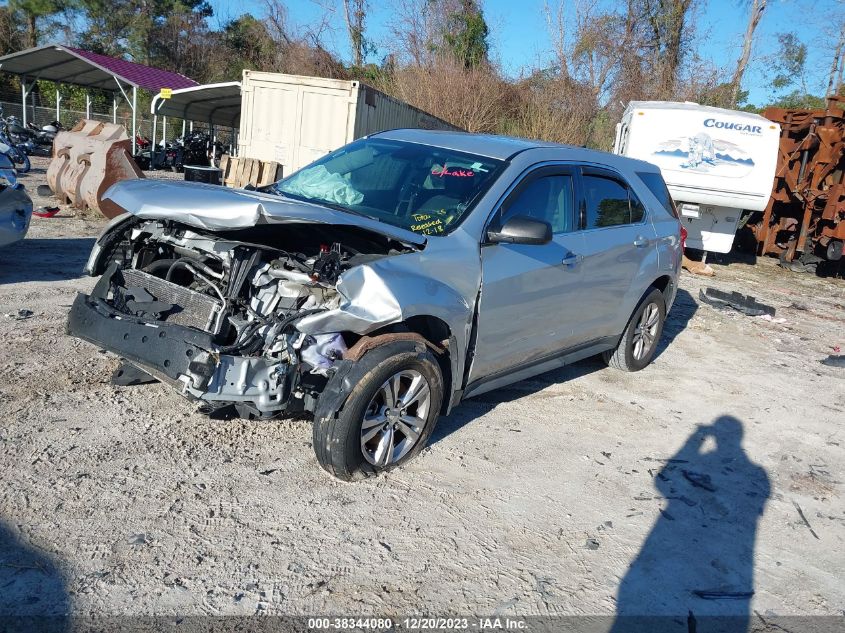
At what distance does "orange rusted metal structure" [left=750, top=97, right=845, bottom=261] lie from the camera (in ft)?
43.2

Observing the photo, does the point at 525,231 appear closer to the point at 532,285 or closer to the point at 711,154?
the point at 532,285

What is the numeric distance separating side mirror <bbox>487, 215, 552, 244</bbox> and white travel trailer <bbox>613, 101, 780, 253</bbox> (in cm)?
903

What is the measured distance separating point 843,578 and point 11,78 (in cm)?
3837

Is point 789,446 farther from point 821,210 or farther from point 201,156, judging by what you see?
point 201,156

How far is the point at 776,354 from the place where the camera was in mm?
7754

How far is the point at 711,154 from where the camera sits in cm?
1203

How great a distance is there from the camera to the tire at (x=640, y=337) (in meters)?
6.13

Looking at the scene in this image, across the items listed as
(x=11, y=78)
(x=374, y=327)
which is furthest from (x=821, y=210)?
(x=11, y=78)

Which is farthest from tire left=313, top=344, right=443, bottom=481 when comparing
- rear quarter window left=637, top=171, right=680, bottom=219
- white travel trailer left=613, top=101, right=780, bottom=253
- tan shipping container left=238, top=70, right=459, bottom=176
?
tan shipping container left=238, top=70, right=459, bottom=176

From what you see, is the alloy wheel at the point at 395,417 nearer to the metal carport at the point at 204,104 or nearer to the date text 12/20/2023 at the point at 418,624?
the date text 12/20/2023 at the point at 418,624

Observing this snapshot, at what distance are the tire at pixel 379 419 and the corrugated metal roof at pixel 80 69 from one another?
22.5 meters

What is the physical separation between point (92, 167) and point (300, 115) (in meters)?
4.02

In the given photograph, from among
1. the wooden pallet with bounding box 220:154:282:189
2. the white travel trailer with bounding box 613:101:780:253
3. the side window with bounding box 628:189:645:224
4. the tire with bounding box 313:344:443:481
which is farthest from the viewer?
the wooden pallet with bounding box 220:154:282:189

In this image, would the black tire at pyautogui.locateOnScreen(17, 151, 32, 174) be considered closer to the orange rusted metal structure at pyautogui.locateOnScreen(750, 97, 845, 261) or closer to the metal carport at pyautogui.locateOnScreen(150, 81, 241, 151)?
the metal carport at pyautogui.locateOnScreen(150, 81, 241, 151)
